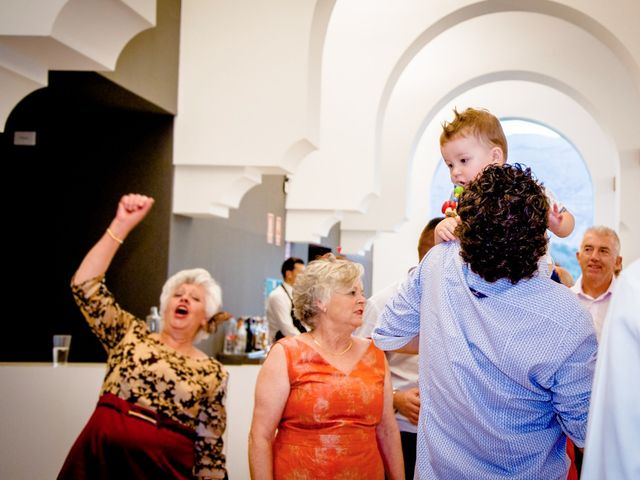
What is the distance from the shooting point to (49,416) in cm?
493

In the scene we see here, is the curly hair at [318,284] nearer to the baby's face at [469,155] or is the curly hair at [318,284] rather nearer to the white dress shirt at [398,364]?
the white dress shirt at [398,364]

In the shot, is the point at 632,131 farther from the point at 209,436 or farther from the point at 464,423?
the point at 464,423

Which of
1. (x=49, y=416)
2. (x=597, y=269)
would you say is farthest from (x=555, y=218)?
(x=49, y=416)

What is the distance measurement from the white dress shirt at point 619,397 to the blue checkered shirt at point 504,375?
0.75 metres

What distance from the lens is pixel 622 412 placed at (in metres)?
1.21

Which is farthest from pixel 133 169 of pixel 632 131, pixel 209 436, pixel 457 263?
pixel 632 131

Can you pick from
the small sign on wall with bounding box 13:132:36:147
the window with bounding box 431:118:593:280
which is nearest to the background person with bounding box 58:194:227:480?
the small sign on wall with bounding box 13:132:36:147

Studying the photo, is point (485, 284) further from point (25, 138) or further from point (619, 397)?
point (25, 138)

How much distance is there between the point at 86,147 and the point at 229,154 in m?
1.24

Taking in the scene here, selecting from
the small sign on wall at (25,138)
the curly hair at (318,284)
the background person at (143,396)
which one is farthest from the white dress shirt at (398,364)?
the small sign on wall at (25,138)

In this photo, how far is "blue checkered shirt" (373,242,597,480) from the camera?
79.3 inches

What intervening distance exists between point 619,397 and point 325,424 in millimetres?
1968

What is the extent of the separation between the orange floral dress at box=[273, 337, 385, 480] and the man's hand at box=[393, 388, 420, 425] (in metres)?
0.35

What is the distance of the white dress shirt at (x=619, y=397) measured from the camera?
121cm
